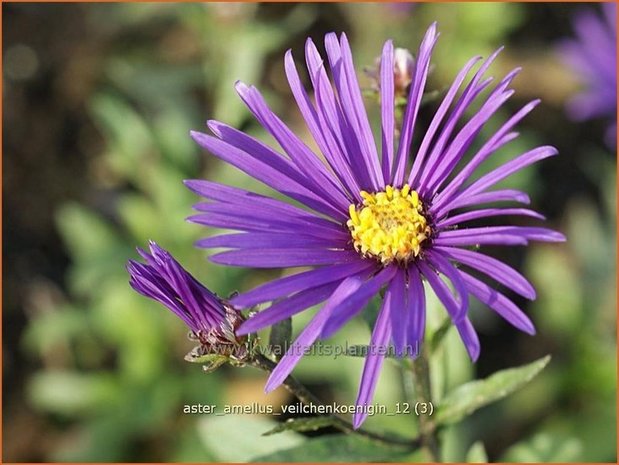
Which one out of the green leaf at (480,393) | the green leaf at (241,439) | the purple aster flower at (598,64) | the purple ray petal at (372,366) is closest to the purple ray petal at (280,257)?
the purple ray petal at (372,366)

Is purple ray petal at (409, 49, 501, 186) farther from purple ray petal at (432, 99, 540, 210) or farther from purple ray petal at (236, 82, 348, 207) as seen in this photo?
purple ray petal at (236, 82, 348, 207)

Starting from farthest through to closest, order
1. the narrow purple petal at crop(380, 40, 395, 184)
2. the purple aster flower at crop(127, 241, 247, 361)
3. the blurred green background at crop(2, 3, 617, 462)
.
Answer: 1. the blurred green background at crop(2, 3, 617, 462)
2. the narrow purple petal at crop(380, 40, 395, 184)
3. the purple aster flower at crop(127, 241, 247, 361)

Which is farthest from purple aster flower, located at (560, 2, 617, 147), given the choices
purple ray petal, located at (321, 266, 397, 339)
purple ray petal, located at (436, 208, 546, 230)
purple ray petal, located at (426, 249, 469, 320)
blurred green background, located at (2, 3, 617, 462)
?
purple ray petal, located at (321, 266, 397, 339)

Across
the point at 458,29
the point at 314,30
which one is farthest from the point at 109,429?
the point at 458,29

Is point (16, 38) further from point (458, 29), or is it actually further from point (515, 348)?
point (515, 348)

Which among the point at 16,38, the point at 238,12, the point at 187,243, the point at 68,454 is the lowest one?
the point at 68,454

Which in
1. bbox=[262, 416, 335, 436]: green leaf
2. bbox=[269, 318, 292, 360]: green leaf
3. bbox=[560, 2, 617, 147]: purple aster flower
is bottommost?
bbox=[262, 416, 335, 436]: green leaf

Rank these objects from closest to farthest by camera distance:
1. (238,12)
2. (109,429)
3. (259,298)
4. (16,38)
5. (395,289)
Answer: (259,298), (395,289), (109,429), (238,12), (16,38)
